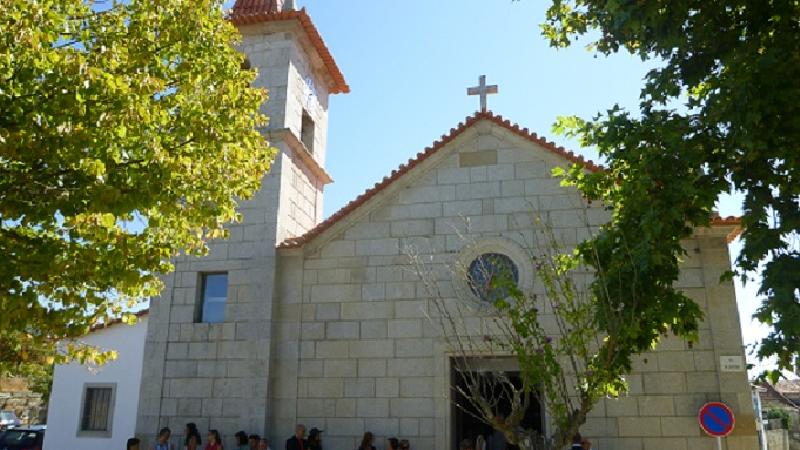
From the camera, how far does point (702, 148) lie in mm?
6848

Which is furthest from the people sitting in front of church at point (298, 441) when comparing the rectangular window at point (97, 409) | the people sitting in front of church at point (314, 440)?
the rectangular window at point (97, 409)

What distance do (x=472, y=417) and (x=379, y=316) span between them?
2619mm

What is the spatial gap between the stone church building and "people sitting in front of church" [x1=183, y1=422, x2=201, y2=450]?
0.77ft

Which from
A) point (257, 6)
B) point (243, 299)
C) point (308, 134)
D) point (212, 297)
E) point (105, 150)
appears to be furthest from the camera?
point (308, 134)

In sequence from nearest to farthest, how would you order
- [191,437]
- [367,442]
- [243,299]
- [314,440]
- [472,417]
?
[367,442]
[314,440]
[191,437]
[472,417]
[243,299]

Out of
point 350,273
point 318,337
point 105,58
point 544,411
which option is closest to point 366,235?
point 350,273

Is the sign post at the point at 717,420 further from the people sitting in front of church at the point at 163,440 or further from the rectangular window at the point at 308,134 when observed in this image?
the rectangular window at the point at 308,134

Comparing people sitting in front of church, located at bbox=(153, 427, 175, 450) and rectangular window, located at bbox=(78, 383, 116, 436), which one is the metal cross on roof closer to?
people sitting in front of church, located at bbox=(153, 427, 175, 450)

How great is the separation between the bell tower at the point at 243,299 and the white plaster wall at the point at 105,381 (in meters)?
1.98

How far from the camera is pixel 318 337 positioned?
11938 millimetres

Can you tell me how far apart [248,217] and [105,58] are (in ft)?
21.0

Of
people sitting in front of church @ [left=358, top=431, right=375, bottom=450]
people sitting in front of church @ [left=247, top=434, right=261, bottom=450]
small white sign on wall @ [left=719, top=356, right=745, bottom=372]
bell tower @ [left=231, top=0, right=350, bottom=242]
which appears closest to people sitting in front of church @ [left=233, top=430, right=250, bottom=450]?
people sitting in front of church @ [left=247, top=434, right=261, bottom=450]

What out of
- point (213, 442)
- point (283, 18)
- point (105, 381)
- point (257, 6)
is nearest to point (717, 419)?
point (213, 442)

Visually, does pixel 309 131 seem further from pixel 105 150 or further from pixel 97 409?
pixel 105 150
